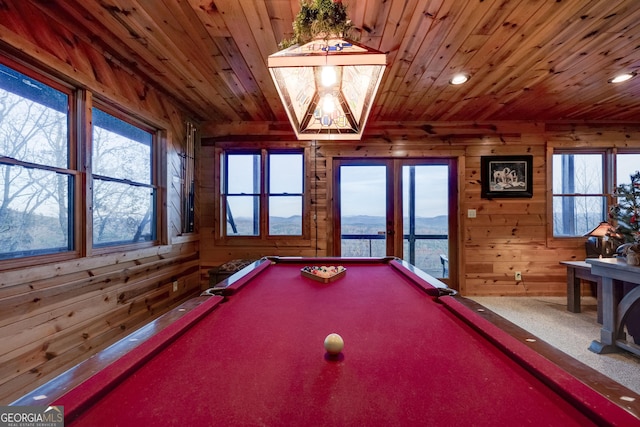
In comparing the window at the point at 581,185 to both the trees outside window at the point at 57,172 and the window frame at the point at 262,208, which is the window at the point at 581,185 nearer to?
the window frame at the point at 262,208

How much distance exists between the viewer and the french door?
3.99 metres

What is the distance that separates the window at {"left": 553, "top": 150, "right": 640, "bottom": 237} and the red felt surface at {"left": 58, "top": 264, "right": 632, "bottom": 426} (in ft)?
12.9

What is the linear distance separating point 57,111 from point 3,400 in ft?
6.09

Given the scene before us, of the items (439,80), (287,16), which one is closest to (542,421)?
(287,16)

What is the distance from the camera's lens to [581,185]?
12.8 ft

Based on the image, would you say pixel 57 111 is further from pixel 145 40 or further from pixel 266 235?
pixel 266 235

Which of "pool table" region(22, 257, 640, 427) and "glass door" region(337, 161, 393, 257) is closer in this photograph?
"pool table" region(22, 257, 640, 427)

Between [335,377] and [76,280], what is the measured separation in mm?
2256

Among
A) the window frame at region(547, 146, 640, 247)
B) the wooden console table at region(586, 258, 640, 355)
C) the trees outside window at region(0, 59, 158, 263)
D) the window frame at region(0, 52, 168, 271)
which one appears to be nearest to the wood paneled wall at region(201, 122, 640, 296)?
the window frame at region(547, 146, 640, 247)

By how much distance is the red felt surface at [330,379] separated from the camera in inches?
24.3

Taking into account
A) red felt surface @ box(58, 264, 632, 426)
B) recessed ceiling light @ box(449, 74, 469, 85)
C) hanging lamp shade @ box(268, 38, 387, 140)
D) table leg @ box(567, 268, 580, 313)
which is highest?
recessed ceiling light @ box(449, 74, 469, 85)

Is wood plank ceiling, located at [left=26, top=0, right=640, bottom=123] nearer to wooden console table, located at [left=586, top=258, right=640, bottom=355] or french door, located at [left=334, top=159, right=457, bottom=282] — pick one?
french door, located at [left=334, top=159, right=457, bottom=282]

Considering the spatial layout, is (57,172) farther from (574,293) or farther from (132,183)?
(574,293)

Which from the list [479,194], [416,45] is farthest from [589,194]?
[416,45]
